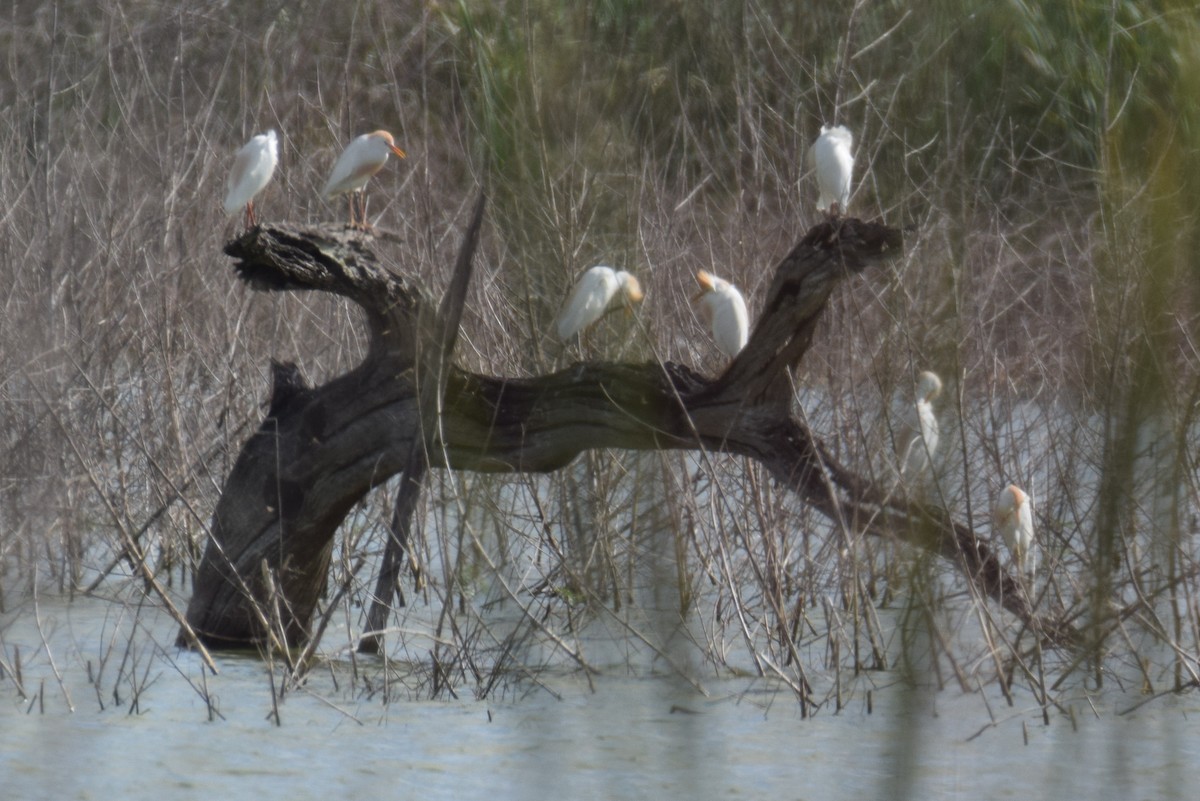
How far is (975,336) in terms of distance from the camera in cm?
475

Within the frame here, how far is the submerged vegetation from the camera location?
81 cm

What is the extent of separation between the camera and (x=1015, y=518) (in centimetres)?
489

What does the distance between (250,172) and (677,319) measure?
200 cm

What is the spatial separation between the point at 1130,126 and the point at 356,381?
4.12 meters

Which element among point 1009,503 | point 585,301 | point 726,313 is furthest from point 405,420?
point 1009,503

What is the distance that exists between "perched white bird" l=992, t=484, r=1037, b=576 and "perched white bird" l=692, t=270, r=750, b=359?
1150mm

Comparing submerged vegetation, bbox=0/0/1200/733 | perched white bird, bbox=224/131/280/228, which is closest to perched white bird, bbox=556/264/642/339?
submerged vegetation, bbox=0/0/1200/733

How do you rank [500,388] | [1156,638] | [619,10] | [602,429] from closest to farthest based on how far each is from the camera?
[1156,638]
[619,10]
[602,429]
[500,388]

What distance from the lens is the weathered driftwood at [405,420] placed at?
414 centimetres

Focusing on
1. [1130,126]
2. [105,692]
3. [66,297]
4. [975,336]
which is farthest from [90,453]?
[1130,126]

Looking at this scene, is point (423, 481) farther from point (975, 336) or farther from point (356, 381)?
point (975, 336)

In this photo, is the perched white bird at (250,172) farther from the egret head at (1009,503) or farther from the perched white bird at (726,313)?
the egret head at (1009,503)

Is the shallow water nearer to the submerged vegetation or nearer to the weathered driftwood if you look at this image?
the submerged vegetation

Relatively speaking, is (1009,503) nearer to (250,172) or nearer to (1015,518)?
(1015,518)
